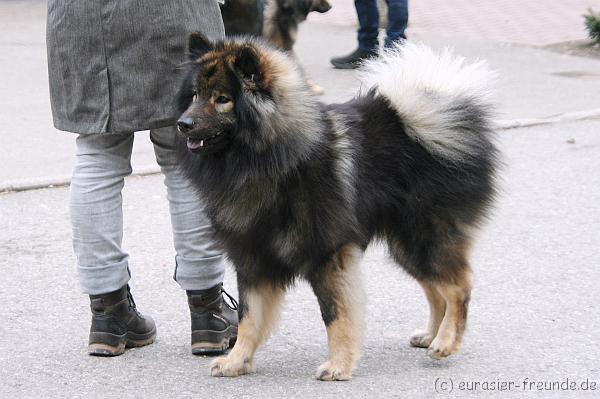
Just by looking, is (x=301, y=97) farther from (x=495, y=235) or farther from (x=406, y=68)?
(x=495, y=235)

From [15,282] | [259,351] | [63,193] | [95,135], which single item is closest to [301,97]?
[95,135]

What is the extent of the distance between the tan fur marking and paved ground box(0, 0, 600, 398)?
0.07 meters

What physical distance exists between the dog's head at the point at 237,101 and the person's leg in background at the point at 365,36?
6284 mm

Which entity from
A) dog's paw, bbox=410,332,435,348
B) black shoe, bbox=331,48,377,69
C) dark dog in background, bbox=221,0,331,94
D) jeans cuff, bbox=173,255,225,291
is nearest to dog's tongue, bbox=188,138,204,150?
jeans cuff, bbox=173,255,225,291

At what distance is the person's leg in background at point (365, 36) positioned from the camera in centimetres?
971

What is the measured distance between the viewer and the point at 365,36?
32.4 ft

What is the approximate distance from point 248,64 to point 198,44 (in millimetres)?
287

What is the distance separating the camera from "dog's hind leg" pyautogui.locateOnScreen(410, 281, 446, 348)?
409cm

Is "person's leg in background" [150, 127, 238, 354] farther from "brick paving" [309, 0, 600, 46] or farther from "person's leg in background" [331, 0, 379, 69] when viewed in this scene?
"brick paving" [309, 0, 600, 46]

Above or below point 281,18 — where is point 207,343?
above

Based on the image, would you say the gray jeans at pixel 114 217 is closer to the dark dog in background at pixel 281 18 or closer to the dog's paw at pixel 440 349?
the dog's paw at pixel 440 349

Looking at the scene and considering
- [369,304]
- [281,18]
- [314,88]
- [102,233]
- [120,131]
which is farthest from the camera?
[281,18]

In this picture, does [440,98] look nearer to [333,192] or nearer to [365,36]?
[333,192]

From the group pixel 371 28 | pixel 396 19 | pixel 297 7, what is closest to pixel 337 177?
pixel 297 7
